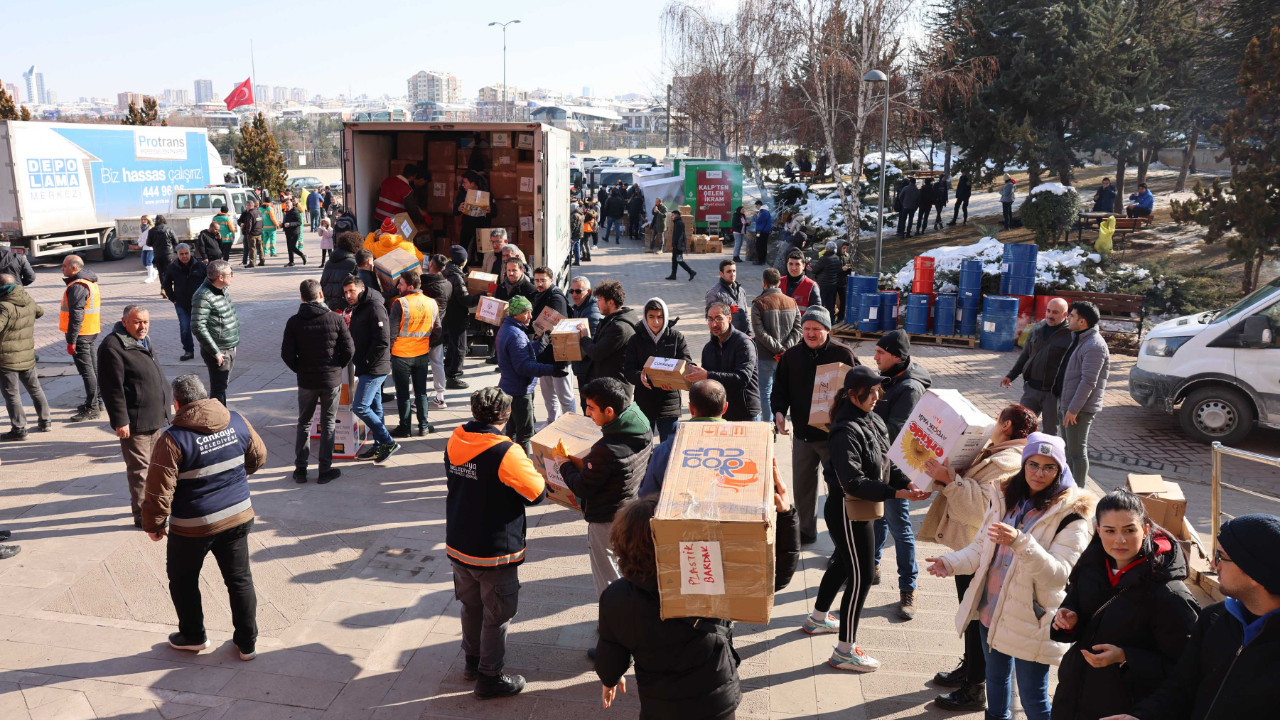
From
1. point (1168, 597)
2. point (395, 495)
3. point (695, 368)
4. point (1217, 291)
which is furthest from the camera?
point (1217, 291)

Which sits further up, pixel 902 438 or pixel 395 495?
pixel 902 438

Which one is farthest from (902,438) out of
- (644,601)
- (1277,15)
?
(1277,15)

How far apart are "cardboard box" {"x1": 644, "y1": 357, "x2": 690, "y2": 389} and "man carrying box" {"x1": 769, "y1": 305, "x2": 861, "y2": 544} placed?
69cm

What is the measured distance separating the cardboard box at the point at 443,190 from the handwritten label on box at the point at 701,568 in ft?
39.1

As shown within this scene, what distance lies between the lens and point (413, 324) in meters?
8.82

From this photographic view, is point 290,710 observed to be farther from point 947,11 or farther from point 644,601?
point 947,11

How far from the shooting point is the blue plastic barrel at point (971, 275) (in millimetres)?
14000

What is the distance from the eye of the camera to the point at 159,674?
5148 millimetres

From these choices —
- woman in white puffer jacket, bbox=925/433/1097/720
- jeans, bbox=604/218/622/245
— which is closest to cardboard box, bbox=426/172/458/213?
woman in white puffer jacket, bbox=925/433/1097/720

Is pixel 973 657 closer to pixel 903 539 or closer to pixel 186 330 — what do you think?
pixel 903 539

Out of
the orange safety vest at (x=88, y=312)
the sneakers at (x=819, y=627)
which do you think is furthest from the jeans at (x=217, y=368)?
the sneakers at (x=819, y=627)

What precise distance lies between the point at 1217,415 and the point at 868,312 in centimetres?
545

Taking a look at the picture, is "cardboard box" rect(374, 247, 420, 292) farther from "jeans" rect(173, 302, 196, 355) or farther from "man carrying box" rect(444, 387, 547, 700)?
"man carrying box" rect(444, 387, 547, 700)

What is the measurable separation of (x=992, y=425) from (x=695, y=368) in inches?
103
